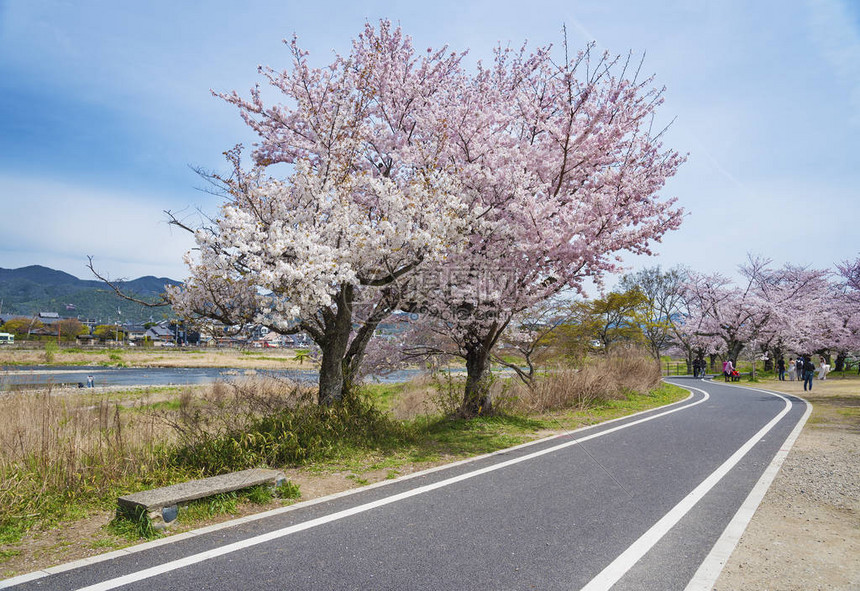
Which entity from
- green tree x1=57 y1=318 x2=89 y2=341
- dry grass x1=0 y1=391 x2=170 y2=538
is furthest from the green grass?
green tree x1=57 y1=318 x2=89 y2=341

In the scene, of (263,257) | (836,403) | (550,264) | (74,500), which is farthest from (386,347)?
(836,403)

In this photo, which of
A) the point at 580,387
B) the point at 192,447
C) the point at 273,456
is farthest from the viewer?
the point at 580,387

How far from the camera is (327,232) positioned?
7941 mm

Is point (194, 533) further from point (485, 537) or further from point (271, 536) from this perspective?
point (485, 537)

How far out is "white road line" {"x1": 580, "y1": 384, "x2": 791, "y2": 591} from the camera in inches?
149

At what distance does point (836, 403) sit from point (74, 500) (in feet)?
73.6

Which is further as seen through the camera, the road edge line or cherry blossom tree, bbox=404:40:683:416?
cherry blossom tree, bbox=404:40:683:416

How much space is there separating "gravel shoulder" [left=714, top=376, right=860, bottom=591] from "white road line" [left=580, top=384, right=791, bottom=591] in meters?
0.62

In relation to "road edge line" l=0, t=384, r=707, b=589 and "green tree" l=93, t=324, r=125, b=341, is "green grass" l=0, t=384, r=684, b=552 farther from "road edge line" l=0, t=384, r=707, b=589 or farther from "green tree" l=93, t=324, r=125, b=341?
"green tree" l=93, t=324, r=125, b=341

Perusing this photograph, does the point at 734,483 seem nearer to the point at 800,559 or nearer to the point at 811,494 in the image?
the point at 811,494

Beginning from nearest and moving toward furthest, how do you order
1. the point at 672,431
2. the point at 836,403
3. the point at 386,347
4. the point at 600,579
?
1. the point at 600,579
2. the point at 672,431
3. the point at 386,347
4. the point at 836,403

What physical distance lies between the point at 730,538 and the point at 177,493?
17.7 ft

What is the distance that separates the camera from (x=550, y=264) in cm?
1091

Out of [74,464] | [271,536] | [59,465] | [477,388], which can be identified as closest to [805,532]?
[271,536]
